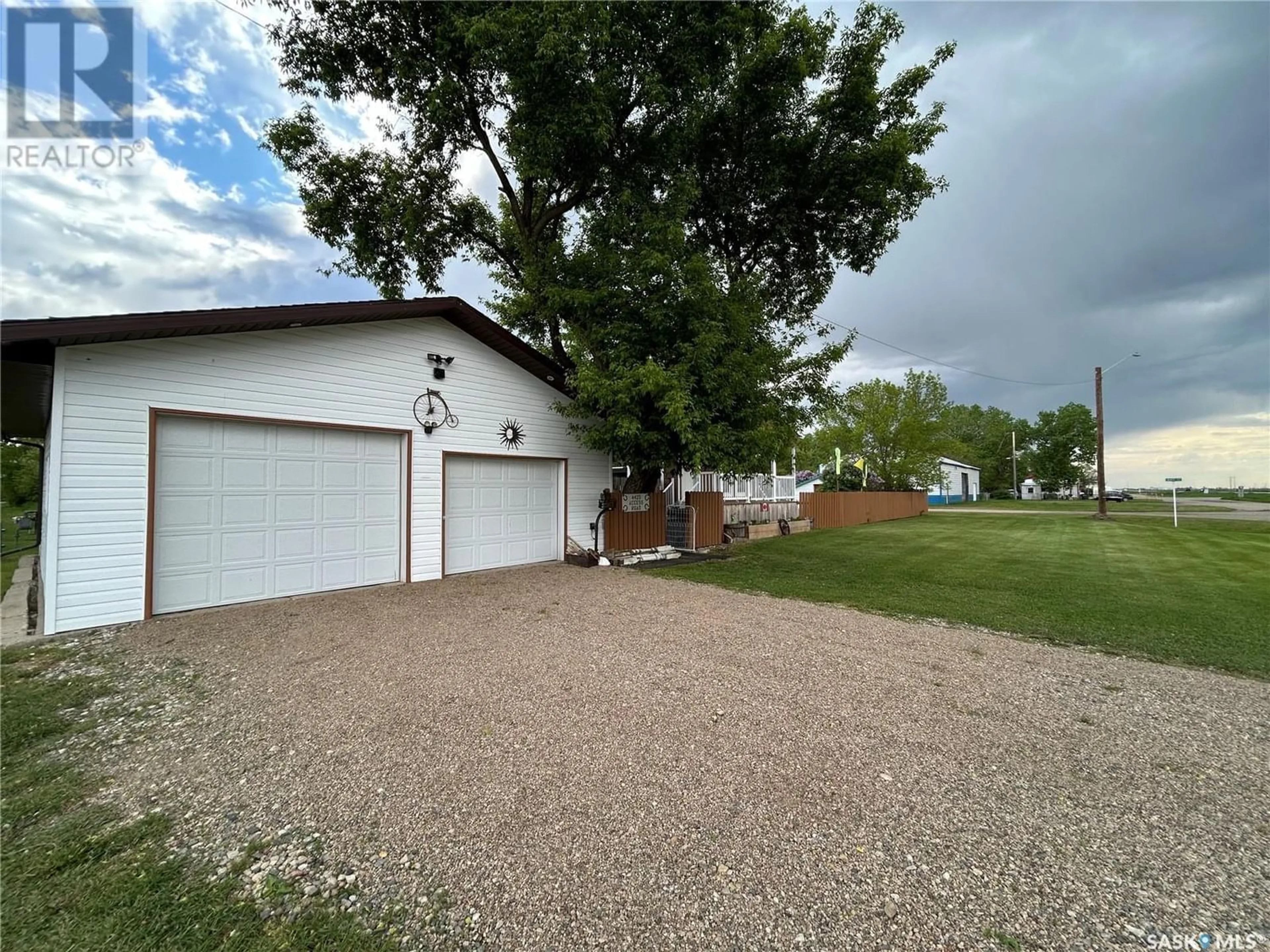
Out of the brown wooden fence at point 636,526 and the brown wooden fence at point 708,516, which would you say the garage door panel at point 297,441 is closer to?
the brown wooden fence at point 636,526

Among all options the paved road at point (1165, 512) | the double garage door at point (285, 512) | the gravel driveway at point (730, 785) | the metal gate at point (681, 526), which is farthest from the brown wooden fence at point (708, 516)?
the paved road at point (1165, 512)

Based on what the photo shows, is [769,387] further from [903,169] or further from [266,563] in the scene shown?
[266,563]

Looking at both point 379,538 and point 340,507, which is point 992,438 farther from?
point 340,507

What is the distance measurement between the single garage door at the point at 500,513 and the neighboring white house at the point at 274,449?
33mm

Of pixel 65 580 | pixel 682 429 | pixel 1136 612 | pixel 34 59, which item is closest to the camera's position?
pixel 34 59

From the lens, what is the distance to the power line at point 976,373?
21875mm

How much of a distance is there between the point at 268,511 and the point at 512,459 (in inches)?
153

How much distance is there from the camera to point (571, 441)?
10.4m

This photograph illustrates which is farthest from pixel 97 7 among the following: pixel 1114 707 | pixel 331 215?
pixel 1114 707

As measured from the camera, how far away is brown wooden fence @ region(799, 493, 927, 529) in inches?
766

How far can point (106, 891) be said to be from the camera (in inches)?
75.9

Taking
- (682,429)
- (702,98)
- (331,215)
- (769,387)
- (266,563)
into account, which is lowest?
(266,563)

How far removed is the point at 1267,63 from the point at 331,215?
57.0 ft

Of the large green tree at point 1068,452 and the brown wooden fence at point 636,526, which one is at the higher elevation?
the large green tree at point 1068,452
